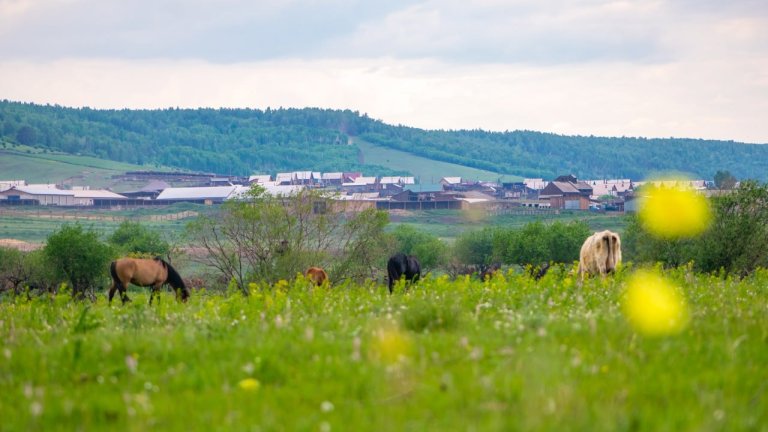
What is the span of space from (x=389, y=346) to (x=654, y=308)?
4.50 metres

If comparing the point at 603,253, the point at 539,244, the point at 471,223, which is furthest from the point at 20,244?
the point at 603,253

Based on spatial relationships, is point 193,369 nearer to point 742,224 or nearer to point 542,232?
point 742,224

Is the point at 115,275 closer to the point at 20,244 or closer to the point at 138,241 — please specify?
the point at 138,241

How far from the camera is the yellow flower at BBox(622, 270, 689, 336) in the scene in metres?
10.3

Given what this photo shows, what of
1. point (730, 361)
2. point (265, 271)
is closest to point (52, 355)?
point (730, 361)

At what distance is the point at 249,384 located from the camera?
802 cm

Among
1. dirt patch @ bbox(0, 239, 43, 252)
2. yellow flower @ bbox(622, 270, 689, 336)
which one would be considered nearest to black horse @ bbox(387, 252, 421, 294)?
yellow flower @ bbox(622, 270, 689, 336)

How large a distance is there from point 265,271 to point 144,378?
48.1 meters

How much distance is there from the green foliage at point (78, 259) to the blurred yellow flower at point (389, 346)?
65.2m

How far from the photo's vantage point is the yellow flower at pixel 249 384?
795cm

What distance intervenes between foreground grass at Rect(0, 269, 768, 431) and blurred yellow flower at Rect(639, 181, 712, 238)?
51.7m

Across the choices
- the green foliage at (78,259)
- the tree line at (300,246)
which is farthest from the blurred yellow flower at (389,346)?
the green foliage at (78,259)

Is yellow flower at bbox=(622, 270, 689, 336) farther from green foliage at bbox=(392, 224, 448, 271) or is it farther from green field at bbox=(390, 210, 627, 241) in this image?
green field at bbox=(390, 210, 627, 241)

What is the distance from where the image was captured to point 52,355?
9438 millimetres
